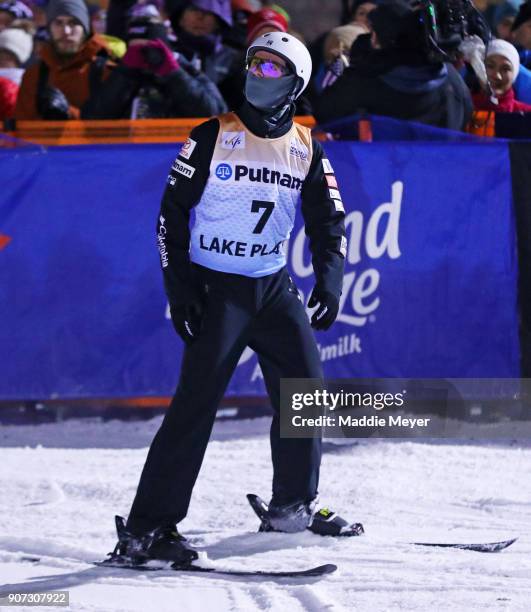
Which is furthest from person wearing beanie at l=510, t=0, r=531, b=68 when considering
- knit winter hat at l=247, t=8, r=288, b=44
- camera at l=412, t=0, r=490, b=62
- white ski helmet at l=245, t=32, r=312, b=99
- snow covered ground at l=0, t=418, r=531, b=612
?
white ski helmet at l=245, t=32, r=312, b=99

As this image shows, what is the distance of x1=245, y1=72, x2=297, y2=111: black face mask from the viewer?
5.79m

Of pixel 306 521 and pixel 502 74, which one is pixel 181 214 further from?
pixel 502 74

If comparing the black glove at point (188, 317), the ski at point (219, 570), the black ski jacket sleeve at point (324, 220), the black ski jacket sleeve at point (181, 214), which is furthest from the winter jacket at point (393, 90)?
the ski at point (219, 570)

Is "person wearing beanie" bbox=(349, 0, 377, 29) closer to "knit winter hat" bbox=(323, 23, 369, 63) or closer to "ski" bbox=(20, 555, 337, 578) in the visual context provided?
"knit winter hat" bbox=(323, 23, 369, 63)

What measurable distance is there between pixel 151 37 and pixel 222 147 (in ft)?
11.3

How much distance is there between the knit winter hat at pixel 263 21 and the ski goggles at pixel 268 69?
425 centimetres

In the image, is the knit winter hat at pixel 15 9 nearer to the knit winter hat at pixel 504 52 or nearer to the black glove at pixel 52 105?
the black glove at pixel 52 105

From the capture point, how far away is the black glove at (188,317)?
573 cm

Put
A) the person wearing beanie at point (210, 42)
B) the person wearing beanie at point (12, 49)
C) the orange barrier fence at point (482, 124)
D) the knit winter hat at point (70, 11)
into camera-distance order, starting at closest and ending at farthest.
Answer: the orange barrier fence at point (482, 124) < the knit winter hat at point (70, 11) < the person wearing beanie at point (210, 42) < the person wearing beanie at point (12, 49)

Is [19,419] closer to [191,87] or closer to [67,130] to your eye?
[67,130]

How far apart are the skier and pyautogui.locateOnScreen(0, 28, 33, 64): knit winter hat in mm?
4984

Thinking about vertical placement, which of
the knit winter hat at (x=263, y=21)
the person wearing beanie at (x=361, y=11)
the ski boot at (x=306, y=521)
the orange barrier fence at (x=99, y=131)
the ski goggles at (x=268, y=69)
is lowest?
the ski boot at (x=306, y=521)

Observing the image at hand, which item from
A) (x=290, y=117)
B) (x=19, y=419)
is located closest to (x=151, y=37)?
(x=19, y=419)

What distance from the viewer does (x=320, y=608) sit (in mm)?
5055
